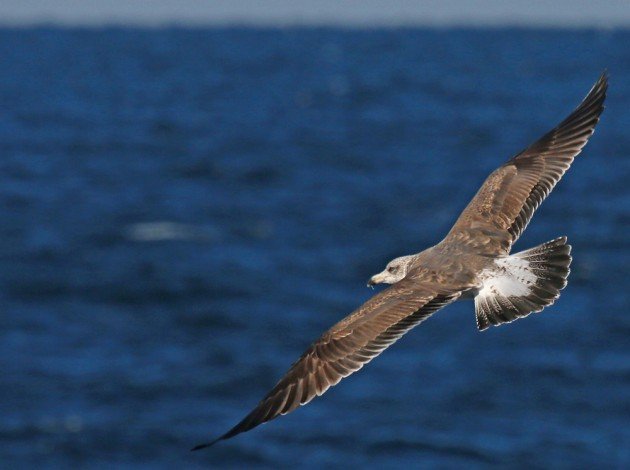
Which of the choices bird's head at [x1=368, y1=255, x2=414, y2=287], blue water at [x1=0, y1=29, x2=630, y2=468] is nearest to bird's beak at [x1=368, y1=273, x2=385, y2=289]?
bird's head at [x1=368, y1=255, x2=414, y2=287]

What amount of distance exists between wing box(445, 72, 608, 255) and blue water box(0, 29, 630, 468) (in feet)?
34.4

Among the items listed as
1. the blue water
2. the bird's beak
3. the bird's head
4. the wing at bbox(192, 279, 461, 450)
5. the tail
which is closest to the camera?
the wing at bbox(192, 279, 461, 450)

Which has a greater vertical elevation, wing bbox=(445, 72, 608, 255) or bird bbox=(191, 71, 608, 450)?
wing bbox=(445, 72, 608, 255)

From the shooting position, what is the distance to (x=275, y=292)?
99.2ft

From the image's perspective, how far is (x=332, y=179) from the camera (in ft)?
163

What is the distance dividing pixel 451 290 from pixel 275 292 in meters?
22.0

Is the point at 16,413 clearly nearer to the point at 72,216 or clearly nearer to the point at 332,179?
the point at 72,216

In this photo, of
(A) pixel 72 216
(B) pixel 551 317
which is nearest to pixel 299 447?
(B) pixel 551 317

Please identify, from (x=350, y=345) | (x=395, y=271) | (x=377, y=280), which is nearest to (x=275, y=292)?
(x=377, y=280)

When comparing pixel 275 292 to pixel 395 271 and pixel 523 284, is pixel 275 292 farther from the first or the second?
pixel 523 284

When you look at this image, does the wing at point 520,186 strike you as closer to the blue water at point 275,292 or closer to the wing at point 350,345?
the wing at point 350,345

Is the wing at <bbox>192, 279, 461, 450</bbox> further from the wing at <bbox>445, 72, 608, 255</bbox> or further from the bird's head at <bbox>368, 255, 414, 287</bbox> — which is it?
the wing at <bbox>445, 72, 608, 255</bbox>

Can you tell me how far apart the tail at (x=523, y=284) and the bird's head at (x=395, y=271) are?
632 mm

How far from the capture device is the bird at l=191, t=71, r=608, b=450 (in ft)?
26.5
